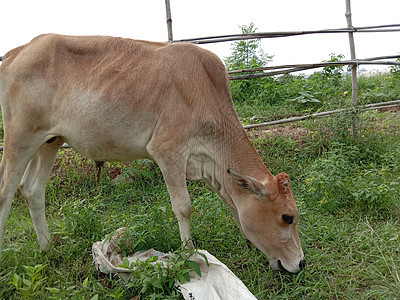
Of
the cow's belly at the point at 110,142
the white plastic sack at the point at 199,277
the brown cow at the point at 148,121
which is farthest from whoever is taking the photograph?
the cow's belly at the point at 110,142

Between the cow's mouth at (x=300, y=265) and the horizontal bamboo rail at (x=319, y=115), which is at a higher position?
the horizontal bamboo rail at (x=319, y=115)

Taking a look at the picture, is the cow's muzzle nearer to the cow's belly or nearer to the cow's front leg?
the cow's front leg

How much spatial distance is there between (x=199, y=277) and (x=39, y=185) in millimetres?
1863

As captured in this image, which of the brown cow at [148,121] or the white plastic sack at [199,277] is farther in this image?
the brown cow at [148,121]

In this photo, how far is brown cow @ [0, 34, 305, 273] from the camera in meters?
2.81

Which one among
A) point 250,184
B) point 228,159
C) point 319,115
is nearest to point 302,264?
point 250,184

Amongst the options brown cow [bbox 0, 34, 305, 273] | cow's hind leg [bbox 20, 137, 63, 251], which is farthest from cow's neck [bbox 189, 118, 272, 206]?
cow's hind leg [bbox 20, 137, 63, 251]

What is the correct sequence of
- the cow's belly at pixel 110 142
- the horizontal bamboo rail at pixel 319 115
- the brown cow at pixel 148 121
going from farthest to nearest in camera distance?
the horizontal bamboo rail at pixel 319 115 → the cow's belly at pixel 110 142 → the brown cow at pixel 148 121

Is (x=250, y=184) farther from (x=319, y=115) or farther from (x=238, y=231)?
(x=319, y=115)

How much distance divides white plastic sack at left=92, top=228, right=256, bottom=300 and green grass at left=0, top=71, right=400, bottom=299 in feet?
0.43

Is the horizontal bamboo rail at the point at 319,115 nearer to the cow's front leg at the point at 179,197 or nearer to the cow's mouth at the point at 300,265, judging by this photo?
the cow's front leg at the point at 179,197

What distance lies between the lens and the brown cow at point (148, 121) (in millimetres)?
2812

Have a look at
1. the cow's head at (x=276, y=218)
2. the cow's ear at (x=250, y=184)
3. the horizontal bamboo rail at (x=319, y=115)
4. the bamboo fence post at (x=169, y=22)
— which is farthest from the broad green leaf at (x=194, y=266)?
the bamboo fence post at (x=169, y=22)

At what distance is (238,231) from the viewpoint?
3508mm
